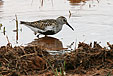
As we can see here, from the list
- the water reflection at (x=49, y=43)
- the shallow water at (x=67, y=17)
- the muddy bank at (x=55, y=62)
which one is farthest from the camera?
the shallow water at (x=67, y=17)

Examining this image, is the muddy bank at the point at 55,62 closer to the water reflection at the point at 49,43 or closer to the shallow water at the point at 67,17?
the shallow water at the point at 67,17

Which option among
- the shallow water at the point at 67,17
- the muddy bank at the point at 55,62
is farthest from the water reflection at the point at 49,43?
the muddy bank at the point at 55,62

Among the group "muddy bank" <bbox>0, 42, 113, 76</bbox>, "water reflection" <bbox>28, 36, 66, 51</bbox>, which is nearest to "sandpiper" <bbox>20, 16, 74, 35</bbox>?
"water reflection" <bbox>28, 36, 66, 51</bbox>

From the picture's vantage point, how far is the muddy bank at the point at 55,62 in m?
4.94

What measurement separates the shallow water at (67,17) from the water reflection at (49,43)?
0.45 ft

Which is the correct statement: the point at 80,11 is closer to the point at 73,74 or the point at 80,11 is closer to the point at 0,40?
the point at 0,40

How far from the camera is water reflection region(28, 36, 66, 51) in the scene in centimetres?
751

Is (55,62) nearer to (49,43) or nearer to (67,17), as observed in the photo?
(49,43)

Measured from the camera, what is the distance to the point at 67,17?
10.9 m

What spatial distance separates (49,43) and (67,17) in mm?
2910

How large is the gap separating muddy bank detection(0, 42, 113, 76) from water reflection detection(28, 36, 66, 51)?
1.70 metres

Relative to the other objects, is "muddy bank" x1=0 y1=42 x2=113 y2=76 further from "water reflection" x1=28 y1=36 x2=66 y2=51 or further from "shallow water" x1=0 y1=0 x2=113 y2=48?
"water reflection" x1=28 y1=36 x2=66 y2=51

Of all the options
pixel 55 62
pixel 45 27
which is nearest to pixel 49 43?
pixel 45 27

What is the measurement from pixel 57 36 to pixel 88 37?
1.06m
